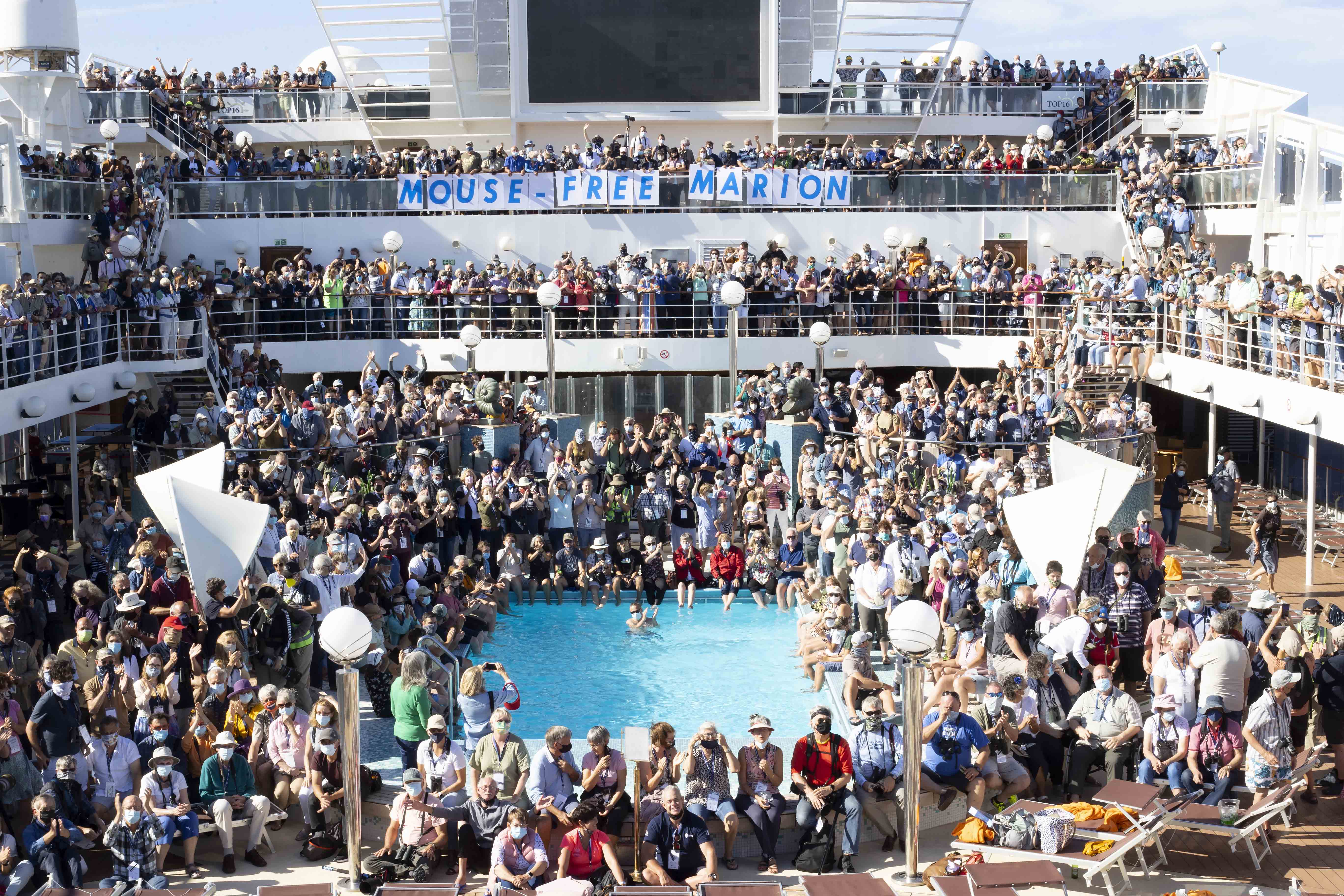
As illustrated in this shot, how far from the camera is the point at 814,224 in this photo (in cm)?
3152

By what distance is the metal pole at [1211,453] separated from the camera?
23000 mm

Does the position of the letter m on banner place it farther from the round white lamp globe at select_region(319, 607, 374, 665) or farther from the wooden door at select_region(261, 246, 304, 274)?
the round white lamp globe at select_region(319, 607, 374, 665)

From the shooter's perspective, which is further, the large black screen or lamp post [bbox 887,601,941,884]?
the large black screen

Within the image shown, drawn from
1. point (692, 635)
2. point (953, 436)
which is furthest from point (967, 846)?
point (953, 436)

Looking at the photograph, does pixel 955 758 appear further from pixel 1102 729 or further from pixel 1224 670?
pixel 1224 670

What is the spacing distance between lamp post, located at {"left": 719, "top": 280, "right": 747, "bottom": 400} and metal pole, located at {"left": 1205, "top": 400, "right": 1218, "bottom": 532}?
765cm

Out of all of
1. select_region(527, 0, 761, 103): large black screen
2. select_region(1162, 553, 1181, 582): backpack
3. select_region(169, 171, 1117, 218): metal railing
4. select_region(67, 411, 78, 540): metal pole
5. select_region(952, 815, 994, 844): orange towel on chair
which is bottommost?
select_region(952, 815, 994, 844): orange towel on chair

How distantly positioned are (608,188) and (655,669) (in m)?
15.6

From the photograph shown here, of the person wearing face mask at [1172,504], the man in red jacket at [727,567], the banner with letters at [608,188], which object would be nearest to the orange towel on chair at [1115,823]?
the man in red jacket at [727,567]

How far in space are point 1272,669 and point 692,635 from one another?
7.50m

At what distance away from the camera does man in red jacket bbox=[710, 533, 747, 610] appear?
63.6ft

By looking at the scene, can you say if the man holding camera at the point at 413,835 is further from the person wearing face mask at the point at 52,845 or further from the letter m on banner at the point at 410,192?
the letter m on banner at the point at 410,192

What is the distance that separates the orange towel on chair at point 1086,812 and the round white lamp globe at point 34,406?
1524cm

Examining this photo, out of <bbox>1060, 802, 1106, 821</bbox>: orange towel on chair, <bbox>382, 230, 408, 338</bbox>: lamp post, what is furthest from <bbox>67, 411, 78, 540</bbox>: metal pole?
<bbox>1060, 802, 1106, 821</bbox>: orange towel on chair
